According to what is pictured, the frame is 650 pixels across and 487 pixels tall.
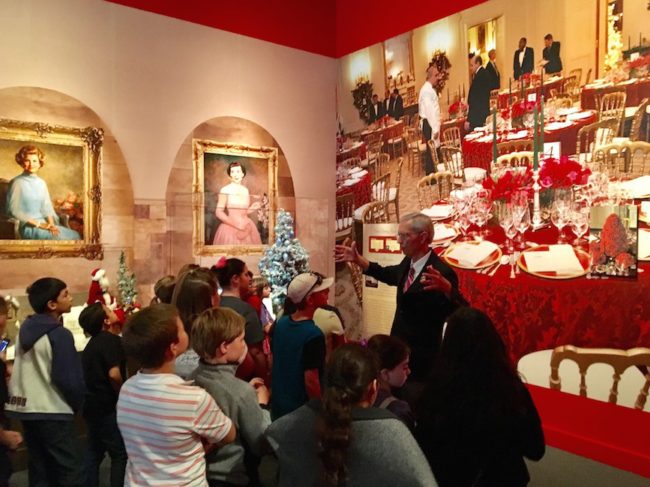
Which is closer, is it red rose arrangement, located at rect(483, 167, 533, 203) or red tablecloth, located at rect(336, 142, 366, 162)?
red rose arrangement, located at rect(483, 167, 533, 203)

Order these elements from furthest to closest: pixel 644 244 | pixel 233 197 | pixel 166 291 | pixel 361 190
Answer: pixel 361 190
pixel 233 197
pixel 644 244
pixel 166 291

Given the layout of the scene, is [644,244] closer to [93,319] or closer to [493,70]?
[493,70]

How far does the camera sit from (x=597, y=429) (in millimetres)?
4438

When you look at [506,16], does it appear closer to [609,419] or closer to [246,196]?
[246,196]

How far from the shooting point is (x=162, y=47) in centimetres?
561

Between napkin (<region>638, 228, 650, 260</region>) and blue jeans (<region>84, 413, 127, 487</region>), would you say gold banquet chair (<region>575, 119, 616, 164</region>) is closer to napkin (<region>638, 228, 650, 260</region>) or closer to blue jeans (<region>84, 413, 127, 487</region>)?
napkin (<region>638, 228, 650, 260</region>)

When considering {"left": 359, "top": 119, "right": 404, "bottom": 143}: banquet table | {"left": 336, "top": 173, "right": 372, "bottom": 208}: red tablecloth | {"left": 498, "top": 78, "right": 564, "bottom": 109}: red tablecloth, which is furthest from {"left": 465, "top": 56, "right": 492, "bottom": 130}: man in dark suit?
{"left": 336, "top": 173, "right": 372, "bottom": 208}: red tablecloth

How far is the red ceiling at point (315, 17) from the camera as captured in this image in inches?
227

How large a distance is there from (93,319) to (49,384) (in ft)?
1.41

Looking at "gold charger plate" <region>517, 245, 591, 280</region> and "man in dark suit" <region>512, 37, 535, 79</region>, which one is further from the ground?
"man in dark suit" <region>512, 37, 535, 79</region>

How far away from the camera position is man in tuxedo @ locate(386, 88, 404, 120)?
20.6ft

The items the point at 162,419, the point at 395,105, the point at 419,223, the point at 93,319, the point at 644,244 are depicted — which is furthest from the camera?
the point at 395,105

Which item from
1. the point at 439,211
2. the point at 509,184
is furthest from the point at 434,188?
the point at 509,184

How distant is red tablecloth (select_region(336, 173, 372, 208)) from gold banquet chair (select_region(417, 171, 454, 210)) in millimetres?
881
